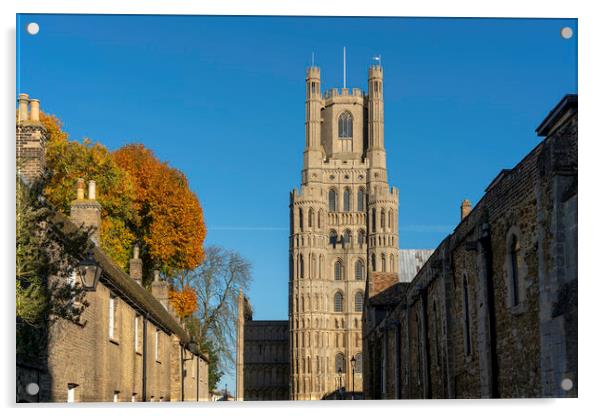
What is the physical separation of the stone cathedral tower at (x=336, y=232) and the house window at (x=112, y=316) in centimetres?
10649

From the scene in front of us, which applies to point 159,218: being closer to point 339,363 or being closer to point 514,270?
point 514,270

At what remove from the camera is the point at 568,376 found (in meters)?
16.0

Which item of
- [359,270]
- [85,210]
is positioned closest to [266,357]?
[359,270]

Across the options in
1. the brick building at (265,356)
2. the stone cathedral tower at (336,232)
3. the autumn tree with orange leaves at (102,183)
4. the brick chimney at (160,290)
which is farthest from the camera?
the brick building at (265,356)

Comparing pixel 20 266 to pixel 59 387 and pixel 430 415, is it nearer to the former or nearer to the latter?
pixel 59 387

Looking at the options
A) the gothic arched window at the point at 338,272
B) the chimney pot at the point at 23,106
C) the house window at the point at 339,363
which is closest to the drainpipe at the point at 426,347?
the chimney pot at the point at 23,106

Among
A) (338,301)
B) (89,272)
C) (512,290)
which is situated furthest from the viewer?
(338,301)

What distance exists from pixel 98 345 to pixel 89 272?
2.17m

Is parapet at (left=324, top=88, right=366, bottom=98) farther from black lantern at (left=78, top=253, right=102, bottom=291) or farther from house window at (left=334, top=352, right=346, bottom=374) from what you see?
black lantern at (left=78, top=253, right=102, bottom=291)

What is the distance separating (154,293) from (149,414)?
22266 millimetres

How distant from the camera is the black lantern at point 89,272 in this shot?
1855 centimetres

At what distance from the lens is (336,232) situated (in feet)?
452

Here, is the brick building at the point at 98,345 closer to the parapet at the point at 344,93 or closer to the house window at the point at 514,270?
the house window at the point at 514,270
